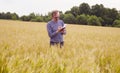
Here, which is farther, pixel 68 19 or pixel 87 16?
pixel 87 16

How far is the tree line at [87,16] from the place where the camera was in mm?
66562

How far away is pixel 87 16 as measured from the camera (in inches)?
2724

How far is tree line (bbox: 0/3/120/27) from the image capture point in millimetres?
66562

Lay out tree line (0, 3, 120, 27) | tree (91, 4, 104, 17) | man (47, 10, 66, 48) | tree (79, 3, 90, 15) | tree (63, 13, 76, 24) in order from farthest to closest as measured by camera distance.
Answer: tree (79, 3, 90, 15) < tree (91, 4, 104, 17) < tree line (0, 3, 120, 27) < tree (63, 13, 76, 24) < man (47, 10, 66, 48)

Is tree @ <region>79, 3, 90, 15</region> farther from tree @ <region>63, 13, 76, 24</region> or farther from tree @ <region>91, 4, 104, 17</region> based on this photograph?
tree @ <region>63, 13, 76, 24</region>

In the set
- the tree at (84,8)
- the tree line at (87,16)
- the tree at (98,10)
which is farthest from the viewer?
the tree at (84,8)

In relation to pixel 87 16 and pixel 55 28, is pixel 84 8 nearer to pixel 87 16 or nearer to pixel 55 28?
pixel 87 16

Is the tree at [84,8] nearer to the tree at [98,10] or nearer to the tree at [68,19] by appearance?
the tree at [98,10]

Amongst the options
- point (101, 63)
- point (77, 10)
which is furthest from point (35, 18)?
point (101, 63)

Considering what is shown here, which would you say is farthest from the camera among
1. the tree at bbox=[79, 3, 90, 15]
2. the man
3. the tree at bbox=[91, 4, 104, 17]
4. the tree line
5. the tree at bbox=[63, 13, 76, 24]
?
the tree at bbox=[79, 3, 90, 15]

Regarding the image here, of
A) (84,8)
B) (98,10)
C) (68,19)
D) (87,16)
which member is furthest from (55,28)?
(84,8)

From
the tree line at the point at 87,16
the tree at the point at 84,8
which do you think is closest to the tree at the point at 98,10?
the tree line at the point at 87,16

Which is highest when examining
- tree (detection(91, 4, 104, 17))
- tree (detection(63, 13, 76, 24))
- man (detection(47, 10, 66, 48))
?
man (detection(47, 10, 66, 48))

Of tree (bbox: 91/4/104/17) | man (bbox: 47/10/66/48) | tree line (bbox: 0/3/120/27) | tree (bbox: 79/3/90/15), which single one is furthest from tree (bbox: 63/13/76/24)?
man (bbox: 47/10/66/48)
